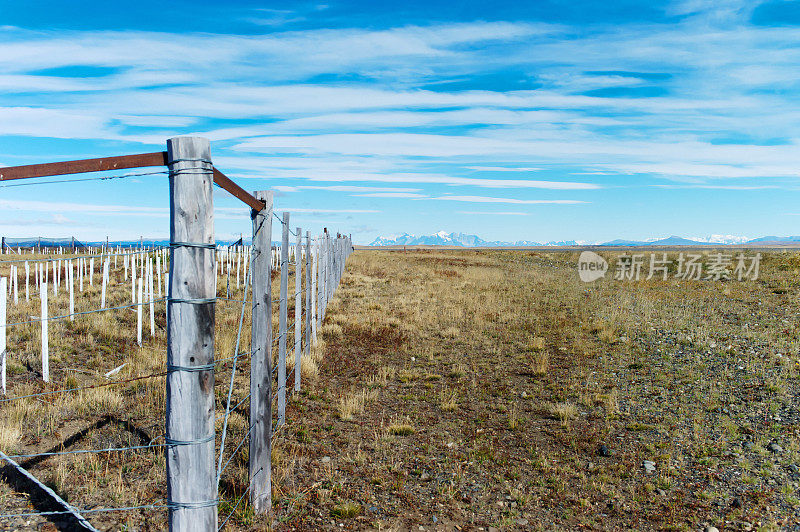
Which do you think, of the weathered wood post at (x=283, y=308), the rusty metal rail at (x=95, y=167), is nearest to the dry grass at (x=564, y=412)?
the weathered wood post at (x=283, y=308)

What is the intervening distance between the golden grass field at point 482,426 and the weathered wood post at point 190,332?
183 centimetres

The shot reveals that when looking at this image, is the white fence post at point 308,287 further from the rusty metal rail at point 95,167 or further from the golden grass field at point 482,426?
the rusty metal rail at point 95,167

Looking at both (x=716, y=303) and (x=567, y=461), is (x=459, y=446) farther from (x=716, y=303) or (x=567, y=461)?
(x=716, y=303)

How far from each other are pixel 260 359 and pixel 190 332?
1.95m

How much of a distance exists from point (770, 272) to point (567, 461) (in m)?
23.2

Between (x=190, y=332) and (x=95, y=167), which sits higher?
(x=95, y=167)

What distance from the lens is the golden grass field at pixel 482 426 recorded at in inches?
193

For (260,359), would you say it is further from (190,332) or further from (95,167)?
(95,167)

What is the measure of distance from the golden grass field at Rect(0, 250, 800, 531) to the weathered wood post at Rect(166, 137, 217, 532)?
1833 mm

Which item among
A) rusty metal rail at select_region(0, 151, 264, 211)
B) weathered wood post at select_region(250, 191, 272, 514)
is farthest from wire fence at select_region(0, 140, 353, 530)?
rusty metal rail at select_region(0, 151, 264, 211)

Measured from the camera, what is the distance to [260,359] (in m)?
4.75

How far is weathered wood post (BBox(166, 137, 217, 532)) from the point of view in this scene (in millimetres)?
2846

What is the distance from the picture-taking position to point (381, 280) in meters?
26.0

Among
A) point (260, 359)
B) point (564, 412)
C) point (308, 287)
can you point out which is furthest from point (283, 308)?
point (564, 412)
